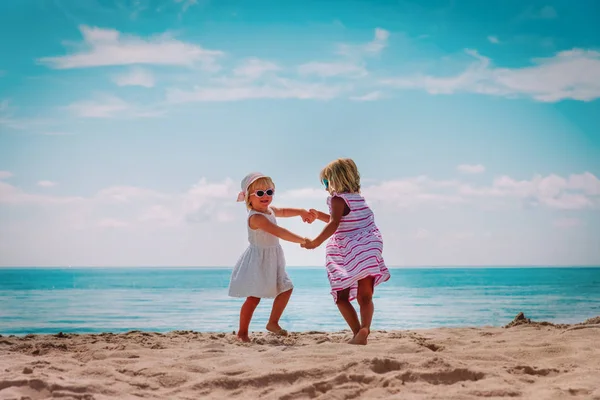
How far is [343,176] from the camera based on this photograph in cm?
562

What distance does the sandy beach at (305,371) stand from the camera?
3.36 metres

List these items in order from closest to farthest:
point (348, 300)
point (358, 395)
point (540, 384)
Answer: point (358, 395), point (540, 384), point (348, 300)

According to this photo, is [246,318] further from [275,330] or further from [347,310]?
[347,310]

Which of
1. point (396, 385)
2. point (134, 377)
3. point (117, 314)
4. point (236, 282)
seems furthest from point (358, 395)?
point (117, 314)

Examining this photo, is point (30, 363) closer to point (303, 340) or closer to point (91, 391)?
point (91, 391)

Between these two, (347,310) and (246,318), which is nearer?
(347,310)

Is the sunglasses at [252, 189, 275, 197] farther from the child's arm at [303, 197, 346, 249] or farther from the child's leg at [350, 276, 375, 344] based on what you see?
the child's leg at [350, 276, 375, 344]

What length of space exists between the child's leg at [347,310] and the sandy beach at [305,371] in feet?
2.32

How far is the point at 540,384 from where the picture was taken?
3.55 m

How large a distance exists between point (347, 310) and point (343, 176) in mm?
1222

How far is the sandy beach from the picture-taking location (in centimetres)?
336

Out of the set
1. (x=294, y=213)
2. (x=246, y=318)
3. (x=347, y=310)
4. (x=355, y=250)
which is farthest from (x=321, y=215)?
(x=246, y=318)

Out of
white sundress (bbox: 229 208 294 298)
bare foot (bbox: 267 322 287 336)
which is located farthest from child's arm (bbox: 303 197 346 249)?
bare foot (bbox: 267 322 287 336)

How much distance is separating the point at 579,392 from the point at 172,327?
7.32 meters
